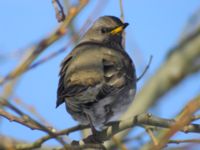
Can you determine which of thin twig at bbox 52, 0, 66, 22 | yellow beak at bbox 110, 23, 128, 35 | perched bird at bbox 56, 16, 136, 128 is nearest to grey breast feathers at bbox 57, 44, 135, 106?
perched bird at bbox 56, 16, 136, 128

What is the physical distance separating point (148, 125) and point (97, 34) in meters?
2.46

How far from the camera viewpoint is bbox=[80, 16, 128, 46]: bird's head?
18.2 feet

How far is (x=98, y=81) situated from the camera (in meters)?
4.42

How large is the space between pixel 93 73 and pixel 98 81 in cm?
12

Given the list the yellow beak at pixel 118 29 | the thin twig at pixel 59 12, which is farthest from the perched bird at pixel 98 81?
the thin twig at pixel 59 12

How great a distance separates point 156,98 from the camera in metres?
4.22

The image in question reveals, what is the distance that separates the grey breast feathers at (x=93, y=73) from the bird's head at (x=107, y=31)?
0.30m

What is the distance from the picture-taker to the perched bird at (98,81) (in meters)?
4.25

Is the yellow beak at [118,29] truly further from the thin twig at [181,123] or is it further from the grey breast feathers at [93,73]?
the thin twig at [181,123]

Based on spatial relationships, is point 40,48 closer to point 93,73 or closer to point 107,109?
point 93,73

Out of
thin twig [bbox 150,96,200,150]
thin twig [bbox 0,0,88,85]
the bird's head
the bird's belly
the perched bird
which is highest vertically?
thin twig [bbox 0,0,88,85]

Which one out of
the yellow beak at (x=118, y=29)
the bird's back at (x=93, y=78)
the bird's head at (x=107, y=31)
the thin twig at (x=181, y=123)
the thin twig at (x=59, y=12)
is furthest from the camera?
the bird's head at (x=107, y=31)

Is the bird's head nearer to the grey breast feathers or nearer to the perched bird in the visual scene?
the perched bird

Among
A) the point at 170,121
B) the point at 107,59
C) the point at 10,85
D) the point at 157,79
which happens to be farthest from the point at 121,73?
the point at 10,85
